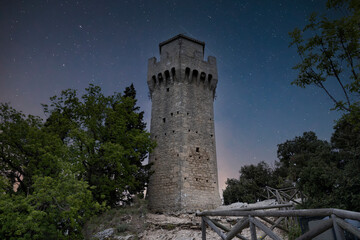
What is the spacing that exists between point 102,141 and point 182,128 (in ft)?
20.4

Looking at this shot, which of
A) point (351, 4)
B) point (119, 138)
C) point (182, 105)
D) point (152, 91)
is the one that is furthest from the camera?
point (152, 91)

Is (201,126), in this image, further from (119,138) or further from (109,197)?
(109,197)

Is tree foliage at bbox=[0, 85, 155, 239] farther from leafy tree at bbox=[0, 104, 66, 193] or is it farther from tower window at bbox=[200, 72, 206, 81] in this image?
tower window at bbox=[200, 72, 206, 81]

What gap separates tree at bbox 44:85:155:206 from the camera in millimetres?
12859

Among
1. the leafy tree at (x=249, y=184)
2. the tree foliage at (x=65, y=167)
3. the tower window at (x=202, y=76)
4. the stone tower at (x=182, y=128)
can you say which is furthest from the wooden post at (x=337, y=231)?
the leafy tree at (x=249, y=184)

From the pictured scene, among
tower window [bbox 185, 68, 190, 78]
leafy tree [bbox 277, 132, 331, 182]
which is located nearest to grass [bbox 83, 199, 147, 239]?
tower window [bbox 185, 68, 190, 78]

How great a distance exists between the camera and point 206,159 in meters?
17.9

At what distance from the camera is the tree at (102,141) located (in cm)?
1286

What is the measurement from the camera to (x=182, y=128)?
706 inches

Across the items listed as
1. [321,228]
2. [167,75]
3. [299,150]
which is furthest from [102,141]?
[299,150]

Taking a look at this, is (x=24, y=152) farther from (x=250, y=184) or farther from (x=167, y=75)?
(x=250, y=184)

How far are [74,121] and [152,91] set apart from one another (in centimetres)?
835

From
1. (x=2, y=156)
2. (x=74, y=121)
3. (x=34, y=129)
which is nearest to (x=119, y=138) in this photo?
(x=74, y=121)

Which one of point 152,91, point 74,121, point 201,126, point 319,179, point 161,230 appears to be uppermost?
point 152,91
